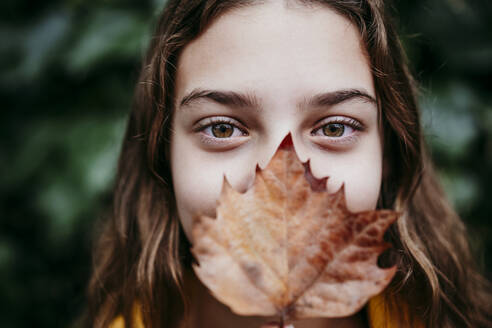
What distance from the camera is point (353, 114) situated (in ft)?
2.88

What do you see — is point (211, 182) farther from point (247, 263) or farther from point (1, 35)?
point (1, 35)

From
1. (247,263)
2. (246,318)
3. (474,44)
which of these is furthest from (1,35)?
(474,44)

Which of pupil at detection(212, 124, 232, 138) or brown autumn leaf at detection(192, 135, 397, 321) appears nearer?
brown autumn leaf at detection(192, 135, 397, 321)

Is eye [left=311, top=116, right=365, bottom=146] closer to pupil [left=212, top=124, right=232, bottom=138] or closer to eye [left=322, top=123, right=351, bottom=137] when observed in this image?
eye [left=322, top=123, right=351, bottom=137]

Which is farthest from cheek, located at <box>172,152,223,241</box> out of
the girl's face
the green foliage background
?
the green foliage background

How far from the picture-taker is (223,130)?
0.90 meters

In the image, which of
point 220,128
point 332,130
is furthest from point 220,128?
point 332,130

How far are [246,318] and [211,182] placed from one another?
1.22 ft

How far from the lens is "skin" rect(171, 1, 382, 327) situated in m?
0.80

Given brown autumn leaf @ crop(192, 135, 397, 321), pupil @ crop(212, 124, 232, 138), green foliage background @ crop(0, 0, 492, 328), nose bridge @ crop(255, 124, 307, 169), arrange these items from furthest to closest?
green foliage background @ crop(0, 0, 492, 328) < pupil @ crop(212, 124, 232, 138) < nose bridge @ crop(255, 124, 307, 169) < brown autumn leaf @ crop(192, 135, 397, 321)

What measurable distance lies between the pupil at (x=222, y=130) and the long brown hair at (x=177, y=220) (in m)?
0.16

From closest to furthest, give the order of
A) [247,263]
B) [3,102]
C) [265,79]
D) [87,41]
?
[247,263], [265,79], [87,41], [3,102]

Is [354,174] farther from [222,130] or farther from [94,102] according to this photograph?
[94,102]

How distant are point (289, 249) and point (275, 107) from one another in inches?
14.8
